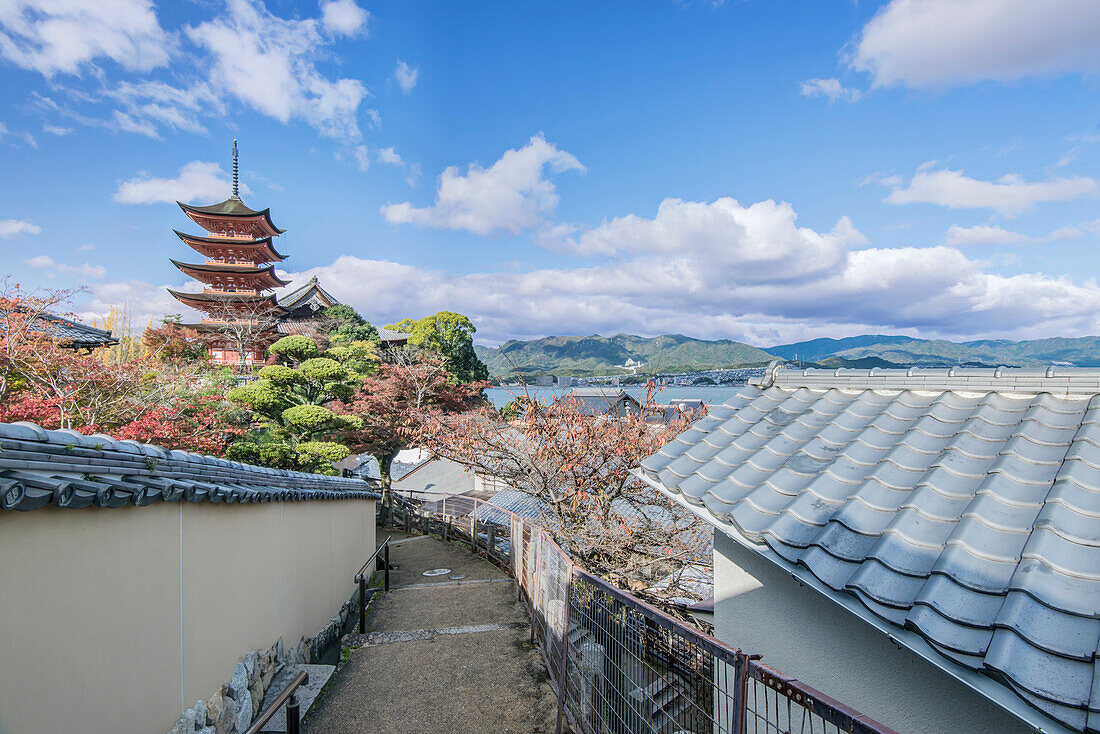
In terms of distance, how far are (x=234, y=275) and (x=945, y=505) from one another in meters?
36.5

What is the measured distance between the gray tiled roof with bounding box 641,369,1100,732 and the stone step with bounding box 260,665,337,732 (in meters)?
4.09

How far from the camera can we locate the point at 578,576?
4.47m

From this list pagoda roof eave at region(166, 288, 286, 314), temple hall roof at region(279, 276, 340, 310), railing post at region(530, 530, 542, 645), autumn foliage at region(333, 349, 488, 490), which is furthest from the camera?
temple hall roof at region(279, 276, 340, 310)

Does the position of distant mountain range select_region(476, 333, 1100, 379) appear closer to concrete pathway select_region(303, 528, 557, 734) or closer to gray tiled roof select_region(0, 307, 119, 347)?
concrete pathway select_region(303, 528, 557, 734)

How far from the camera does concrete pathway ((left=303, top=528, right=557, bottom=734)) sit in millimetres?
4770

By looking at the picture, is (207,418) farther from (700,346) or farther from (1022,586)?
(700,346)

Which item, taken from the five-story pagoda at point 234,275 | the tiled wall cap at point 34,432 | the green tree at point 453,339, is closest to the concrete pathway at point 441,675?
the tiled wall cap at point 34,432

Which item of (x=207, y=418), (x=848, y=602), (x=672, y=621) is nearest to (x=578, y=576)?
(x=672, y=621)

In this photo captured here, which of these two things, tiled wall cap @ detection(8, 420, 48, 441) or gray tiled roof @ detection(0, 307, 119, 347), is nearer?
tiled wall cap @ detection(8, 420, 48, 441)

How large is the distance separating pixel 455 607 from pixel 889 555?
24.1 feet

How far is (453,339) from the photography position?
3038 cm

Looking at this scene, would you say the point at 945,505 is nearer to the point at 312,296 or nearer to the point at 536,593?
the point at 536,593

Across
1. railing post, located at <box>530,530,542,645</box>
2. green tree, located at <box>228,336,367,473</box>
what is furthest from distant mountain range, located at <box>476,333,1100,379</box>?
green tree, located at <box>228,336,367,473</box>

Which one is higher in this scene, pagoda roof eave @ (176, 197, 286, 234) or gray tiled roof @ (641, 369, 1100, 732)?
pagoda roof eave @ (176, 197, 286, 234)
